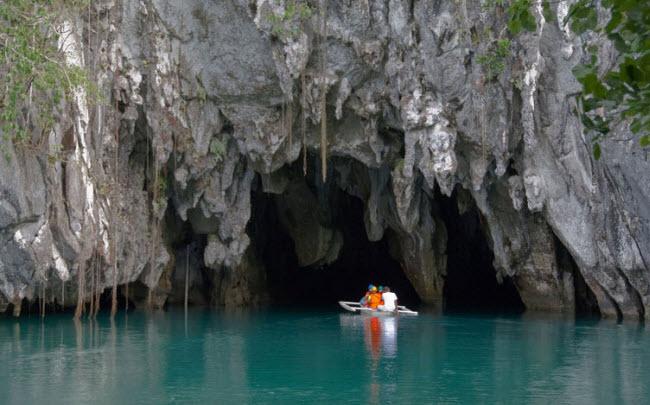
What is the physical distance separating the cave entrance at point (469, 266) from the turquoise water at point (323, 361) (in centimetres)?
865

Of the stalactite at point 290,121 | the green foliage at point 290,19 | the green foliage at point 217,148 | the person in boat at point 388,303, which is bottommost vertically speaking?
the person in boat at point 388,303

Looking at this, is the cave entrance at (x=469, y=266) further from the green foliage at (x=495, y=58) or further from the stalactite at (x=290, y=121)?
the green foliage at (x=495, y=58)

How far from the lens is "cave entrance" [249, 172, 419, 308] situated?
96.7 ft

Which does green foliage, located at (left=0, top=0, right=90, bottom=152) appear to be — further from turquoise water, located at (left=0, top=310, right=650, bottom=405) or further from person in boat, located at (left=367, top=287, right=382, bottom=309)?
person in boat, located at (left=367, top=287, right=382, bottom=309)

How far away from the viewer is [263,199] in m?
29.2

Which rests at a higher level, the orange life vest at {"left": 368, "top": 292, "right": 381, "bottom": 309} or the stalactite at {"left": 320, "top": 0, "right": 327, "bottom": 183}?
the stalactite at {"left": 320, "top": 0, "right": 327, "bottom": 183}

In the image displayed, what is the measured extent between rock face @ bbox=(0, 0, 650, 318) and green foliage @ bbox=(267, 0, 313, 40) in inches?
2.2

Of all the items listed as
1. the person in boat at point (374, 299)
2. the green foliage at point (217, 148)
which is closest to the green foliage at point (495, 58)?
the green foliage at point (217, 148)

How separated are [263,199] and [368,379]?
1650 cm

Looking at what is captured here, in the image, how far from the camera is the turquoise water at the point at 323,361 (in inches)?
472

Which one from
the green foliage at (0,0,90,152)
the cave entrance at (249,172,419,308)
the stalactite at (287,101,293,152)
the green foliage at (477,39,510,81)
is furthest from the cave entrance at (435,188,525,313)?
the green foliage at (0,0,90,152)

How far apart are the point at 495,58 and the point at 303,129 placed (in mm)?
5153

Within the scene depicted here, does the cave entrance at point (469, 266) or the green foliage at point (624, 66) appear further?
the cave entrance at point (469, 266)

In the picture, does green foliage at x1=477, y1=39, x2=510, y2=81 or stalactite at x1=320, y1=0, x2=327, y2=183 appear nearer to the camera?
green foliage at x1=477, y1=39, x2=510, y2=81
